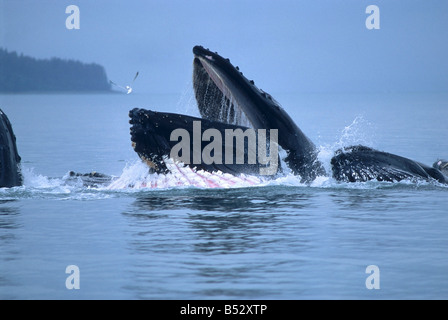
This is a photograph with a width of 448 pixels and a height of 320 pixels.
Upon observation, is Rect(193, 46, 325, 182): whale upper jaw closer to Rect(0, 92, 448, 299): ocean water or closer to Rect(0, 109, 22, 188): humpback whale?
Rect(0, 92, 448, 299): ocean water

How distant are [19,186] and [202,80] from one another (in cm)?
377

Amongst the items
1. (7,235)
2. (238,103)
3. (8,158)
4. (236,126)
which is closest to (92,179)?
(8,158)

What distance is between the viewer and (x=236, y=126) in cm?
1584

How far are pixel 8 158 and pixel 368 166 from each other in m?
6.23

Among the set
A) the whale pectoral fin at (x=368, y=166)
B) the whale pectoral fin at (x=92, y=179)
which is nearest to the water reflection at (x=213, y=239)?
the whale pectoral fin at (x=368, y=166)

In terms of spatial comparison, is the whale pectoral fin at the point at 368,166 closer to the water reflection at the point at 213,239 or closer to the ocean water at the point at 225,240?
the ocean water at the point at 225,240

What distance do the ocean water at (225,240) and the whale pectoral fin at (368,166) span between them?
0.21 meters

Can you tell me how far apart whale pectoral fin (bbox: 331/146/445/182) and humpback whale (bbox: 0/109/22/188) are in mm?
5480

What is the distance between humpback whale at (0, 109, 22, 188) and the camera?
50.4 feet

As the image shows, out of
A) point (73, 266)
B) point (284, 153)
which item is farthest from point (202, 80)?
point (73, 266)

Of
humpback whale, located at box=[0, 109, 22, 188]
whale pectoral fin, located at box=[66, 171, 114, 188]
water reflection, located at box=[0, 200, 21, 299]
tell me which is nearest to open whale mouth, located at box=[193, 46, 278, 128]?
whale pectoral fin, located at box=[66, 171, 114, 188]

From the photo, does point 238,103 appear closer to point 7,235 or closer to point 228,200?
point 228,200

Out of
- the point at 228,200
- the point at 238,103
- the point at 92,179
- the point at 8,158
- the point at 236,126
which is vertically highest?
the point at 238,103
